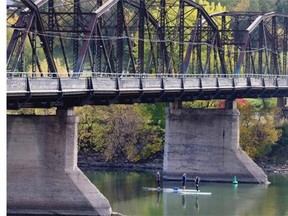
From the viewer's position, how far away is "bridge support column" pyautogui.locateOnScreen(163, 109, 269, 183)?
90625 mm

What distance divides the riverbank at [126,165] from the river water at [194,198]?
760 cm

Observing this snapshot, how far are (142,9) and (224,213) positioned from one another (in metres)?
19.0

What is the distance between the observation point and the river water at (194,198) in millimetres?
72188

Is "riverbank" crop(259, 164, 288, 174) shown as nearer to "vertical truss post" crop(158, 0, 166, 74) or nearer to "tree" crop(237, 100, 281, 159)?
"tree" crop(237, 100, 281, 159)

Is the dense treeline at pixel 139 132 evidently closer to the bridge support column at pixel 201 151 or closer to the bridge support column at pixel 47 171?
the bridge support column at pixel 201 151

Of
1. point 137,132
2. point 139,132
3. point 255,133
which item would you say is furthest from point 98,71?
point 255,133

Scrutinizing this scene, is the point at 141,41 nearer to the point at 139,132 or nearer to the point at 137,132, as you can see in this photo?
the point at 137,132

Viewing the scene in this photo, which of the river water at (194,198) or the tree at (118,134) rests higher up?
the tree at (118,134)

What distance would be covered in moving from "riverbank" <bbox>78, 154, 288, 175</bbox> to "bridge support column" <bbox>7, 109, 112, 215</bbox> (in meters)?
35.4

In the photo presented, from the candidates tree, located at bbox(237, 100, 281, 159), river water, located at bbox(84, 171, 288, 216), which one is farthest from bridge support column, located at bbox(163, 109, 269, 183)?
tree, located at bbox(237, 100, 281, 159)

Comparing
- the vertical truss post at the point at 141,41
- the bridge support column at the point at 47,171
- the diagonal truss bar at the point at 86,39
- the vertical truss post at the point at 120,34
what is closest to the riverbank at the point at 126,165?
the vertical truss post at the point at 141,41

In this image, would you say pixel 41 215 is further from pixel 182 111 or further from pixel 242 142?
pixel 242 142

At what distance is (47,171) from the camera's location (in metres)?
65.3

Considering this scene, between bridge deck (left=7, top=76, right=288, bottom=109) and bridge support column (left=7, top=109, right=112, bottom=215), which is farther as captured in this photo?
bridge support column (left=7, top=109, right=112, bottom=215)
